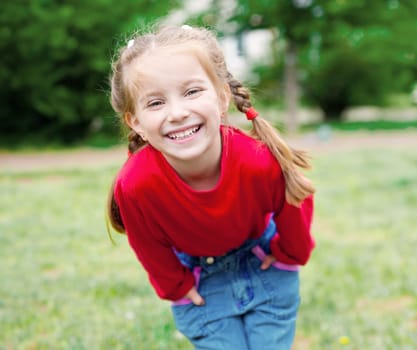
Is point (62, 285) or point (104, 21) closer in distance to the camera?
point (62, 285)

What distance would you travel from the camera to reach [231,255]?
2.14 metres

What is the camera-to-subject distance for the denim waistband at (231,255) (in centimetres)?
213

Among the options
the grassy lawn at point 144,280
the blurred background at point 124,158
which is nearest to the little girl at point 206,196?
the blurred background at point 124,158

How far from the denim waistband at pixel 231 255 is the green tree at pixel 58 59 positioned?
1136 centimetres

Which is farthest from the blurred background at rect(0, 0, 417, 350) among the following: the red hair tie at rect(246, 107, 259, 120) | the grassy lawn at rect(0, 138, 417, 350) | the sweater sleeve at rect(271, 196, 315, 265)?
the sweater sleeve at rect(271, 196, 315, 265)

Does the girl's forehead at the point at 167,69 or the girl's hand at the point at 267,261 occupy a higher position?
the girl's forehead at the point at 167,69

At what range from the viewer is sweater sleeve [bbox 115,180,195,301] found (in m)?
1.98

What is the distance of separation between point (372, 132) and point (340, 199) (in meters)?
10.5

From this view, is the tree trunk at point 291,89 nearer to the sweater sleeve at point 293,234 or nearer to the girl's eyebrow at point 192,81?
the sweater sleeve at point 293,234

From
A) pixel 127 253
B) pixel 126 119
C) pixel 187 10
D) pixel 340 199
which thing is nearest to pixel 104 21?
pixel 187 10

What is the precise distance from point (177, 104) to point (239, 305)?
80 centimetres

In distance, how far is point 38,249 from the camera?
4742 millimetres

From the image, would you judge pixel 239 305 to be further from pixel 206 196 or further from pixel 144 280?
pixel 144 280

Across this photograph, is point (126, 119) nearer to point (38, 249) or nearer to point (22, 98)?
point (38, 249)
